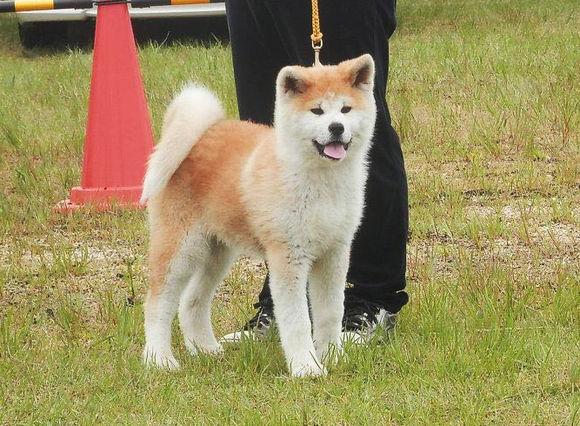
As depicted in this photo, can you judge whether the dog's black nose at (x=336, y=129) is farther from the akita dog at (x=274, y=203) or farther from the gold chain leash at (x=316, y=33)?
the gold chain leash at (x=316, y=33)

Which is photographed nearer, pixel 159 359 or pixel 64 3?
pixel 159 359

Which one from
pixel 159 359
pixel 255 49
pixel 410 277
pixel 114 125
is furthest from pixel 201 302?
pixel 114 125

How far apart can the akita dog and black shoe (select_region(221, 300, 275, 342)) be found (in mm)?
86

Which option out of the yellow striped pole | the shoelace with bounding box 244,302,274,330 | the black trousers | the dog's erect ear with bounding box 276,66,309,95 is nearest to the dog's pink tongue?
the dog's erect ear with bounding box 276,66,309,95

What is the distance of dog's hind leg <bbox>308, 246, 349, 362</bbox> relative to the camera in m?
3.87

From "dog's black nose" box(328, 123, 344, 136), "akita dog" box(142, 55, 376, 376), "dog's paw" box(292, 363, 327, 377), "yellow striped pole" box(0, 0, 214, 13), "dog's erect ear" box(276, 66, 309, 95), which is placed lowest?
"dog's paw" box(292, 363, 327, 377)

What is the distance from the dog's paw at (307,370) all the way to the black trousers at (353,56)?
0.57 m

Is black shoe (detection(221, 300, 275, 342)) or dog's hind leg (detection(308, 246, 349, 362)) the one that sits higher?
dog's hind leg (detection(308, 246, 349, 362))

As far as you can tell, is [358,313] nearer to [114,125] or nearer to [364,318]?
[364,318]

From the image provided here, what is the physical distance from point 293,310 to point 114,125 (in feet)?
9.99

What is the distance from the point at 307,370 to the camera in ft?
12.2

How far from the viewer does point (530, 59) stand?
909 cm

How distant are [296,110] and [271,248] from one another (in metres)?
0.43

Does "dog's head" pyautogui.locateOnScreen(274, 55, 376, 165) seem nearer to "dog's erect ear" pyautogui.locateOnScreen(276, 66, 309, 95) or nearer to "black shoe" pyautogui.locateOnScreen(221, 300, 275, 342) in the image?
"dog's erect ear" pyautogui.locateOnScreen(276, 66, 309, 95)
